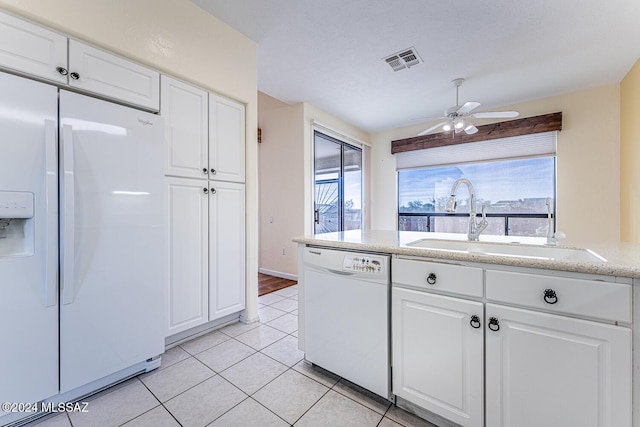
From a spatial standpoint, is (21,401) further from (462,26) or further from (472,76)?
(472,76)

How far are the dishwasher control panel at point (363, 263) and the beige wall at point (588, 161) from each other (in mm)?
3508

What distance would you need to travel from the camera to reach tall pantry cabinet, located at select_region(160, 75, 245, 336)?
1.93m

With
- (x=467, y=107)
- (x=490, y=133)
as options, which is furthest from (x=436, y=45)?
(x=490, y=133)

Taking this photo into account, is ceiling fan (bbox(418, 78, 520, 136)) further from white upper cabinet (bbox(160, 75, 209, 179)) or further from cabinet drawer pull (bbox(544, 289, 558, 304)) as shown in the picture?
white upper cabinet (bbox(160, 75, 209, 179))

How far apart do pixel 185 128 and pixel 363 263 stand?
1.68m

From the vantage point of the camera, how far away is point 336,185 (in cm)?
466

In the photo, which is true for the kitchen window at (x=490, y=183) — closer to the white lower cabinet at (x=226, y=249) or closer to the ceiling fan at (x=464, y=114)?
the ceiling fan at (x=464, y=114)

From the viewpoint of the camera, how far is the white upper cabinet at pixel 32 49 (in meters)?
1.27

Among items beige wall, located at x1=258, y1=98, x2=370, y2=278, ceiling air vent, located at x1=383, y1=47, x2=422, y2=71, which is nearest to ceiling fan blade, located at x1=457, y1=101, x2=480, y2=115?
ceiling air vent, located at x1=383, y1=47, x2=422, y2=71

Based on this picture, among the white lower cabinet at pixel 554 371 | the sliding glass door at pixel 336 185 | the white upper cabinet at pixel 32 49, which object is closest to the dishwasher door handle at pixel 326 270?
the white lower cabinet at pixel 554 371

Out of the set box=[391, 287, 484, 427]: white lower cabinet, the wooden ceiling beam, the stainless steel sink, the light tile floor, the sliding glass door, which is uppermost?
the wooden ceiling beam

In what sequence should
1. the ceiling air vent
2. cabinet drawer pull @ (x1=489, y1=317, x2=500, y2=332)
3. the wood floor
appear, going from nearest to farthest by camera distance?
cabinet drawer pull @ (x1=489, y1=317, x2=500, y2=332) < the ceiling air vent < the wood floor

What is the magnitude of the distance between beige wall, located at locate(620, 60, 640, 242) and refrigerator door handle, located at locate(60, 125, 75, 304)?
4855 millimetres

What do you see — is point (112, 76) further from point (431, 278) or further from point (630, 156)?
point (630, 156)
